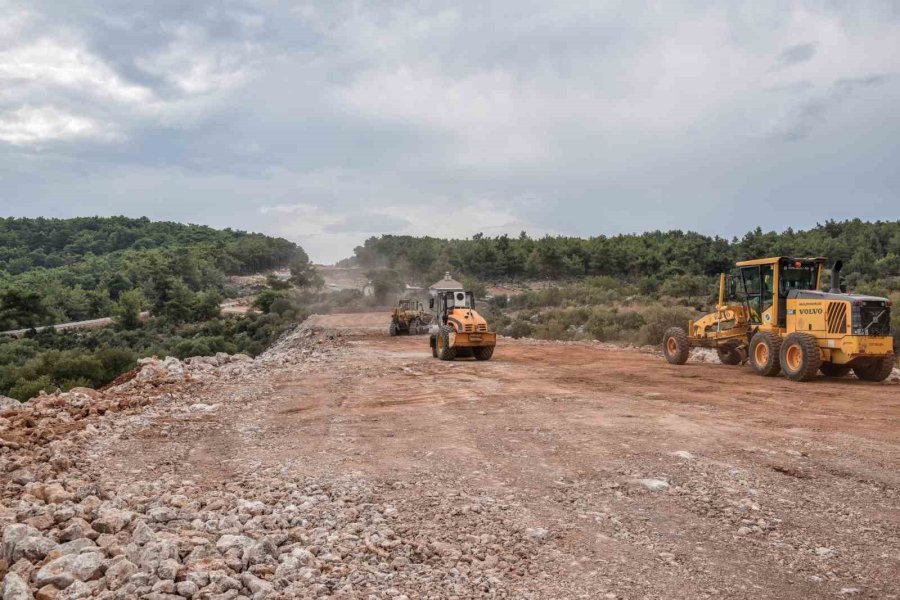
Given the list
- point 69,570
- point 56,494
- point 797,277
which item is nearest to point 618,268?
point 797,277

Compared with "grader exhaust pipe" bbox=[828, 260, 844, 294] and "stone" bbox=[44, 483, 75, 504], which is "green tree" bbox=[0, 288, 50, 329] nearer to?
"stone" bbox=[44, 483, 75, 504]

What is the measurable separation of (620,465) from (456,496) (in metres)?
→ 2.01

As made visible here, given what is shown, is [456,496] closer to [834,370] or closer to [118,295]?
[834,370]

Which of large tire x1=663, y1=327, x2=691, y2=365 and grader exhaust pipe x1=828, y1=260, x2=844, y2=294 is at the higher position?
grader exhaust pipe x1=828, y1=260, x2=844, y2=294

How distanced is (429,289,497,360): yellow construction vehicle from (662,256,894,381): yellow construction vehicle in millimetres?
5417

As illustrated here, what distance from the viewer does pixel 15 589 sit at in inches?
154

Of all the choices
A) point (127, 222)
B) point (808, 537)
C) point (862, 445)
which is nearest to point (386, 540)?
point (808, 537)

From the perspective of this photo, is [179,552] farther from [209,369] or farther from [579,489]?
[209,369]

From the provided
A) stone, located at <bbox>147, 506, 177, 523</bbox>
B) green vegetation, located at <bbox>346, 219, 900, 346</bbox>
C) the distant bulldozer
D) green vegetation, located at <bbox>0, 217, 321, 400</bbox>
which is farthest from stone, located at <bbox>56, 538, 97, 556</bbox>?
the distant bulldozer

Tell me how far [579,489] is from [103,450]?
220 inches

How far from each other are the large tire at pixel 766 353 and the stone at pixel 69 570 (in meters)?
13.4

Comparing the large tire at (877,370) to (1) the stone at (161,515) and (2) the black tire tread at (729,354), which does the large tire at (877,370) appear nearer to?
(2) the black tire tread at (729,354)

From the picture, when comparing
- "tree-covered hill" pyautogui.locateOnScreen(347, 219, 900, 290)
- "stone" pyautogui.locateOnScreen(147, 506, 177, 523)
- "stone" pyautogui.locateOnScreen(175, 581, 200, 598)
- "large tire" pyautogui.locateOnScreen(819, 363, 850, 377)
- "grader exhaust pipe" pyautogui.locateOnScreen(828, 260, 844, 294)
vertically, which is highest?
"tree-covered hill" pyautogui.locateOnScreen(347, 219, 900, 290)

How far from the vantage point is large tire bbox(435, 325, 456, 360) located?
18819 millimetres
